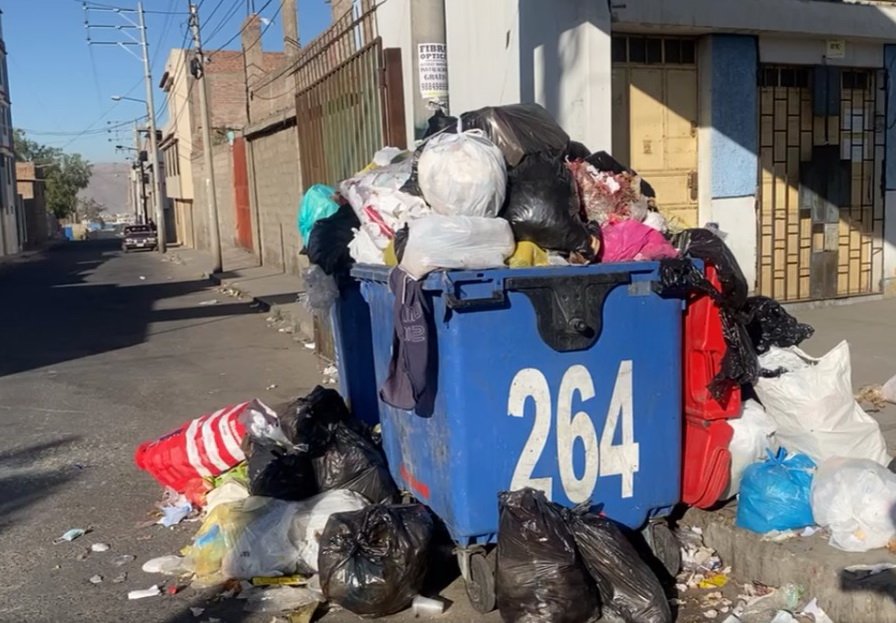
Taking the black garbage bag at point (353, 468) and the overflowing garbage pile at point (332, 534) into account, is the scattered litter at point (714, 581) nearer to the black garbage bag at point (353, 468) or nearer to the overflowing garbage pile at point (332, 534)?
the overflowing garbage pile at point (332, 534)

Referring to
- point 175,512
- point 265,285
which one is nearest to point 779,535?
point 175,512

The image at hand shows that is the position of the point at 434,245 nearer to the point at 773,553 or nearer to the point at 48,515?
the point at 773,553

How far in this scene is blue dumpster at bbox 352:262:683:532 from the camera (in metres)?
3.53

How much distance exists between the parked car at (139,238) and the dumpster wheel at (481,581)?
4086 centimetres

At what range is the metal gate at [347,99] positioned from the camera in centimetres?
841

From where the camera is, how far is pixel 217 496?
188 inches

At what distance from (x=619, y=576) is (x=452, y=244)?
142 cm

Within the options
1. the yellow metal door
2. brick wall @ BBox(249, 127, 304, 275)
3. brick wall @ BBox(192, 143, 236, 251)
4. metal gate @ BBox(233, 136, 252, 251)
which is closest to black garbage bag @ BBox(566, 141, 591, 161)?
the yellow metal door

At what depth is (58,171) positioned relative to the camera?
81.9m

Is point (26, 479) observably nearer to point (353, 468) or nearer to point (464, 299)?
point (353, 468)

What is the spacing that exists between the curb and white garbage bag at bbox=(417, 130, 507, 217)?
5.69 ft

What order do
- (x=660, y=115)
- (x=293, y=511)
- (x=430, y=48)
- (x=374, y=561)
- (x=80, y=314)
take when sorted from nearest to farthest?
1. (x=374, y=561)
2. (x=293, y=511)
3. (x=430, y=48)
4. (x=660, y=115)
5. (x=80, y=314)

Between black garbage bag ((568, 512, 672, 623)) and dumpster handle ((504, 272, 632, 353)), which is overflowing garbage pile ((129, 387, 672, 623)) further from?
dumpster handle ((504, 272, 632, 353))

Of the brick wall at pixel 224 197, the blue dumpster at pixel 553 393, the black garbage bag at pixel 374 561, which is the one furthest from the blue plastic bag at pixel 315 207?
the brick wall at pixel 224 197
